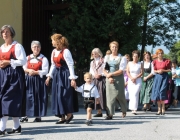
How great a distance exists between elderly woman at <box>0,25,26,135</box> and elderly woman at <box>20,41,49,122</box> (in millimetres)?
2175

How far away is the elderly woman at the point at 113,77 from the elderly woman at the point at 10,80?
10.9ft

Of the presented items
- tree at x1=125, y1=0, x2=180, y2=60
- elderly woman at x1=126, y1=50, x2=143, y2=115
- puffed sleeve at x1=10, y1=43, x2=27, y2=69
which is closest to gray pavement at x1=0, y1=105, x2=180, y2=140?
puffed sleeve at x1=10, y1=43, x2=27, y2=69

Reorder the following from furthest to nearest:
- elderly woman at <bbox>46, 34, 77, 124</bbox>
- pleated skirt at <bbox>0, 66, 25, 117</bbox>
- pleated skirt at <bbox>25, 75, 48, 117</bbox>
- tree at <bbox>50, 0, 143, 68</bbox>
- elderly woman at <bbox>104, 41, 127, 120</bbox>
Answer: tree at <bbox>50, 0, 143, 68</bbox>
elderly woman at <bbox>104, 41, 127, 120</bbox>
pleated skirt at <bbox>25, 75, 48, 117</bbox>
elderly woman at <bbox>46, 34, 77, 124</bbox>
pleated skirt at <bbox>0, 66, 25, 117</bbox>

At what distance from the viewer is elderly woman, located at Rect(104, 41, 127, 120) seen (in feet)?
38.0

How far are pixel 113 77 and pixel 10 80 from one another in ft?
11.9

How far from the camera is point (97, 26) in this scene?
70.9 feet

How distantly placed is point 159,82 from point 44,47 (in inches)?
360

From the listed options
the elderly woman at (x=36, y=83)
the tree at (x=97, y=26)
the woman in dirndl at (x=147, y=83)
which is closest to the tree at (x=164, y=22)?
the tree at (x=97, y=26)

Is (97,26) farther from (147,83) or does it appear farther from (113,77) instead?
(113,77)

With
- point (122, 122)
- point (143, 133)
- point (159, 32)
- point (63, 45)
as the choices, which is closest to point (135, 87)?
point (122, 122)

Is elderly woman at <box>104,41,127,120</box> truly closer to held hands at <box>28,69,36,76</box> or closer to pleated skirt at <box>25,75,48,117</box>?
pleated skirt at <box>25,75,48,117</box>

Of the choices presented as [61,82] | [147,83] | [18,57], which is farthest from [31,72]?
[147,83]

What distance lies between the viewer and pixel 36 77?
11.0 m

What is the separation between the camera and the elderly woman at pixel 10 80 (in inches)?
333
